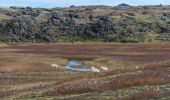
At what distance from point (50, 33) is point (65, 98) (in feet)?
528

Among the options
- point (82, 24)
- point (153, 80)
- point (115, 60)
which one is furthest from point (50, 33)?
point (153, 80)

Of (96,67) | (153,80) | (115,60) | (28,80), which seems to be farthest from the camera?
(115,60)

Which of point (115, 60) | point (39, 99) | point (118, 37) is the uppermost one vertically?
point (39, 99)

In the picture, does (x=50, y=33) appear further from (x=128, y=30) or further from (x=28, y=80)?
(x=28, y=80)

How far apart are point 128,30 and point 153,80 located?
167266 mm

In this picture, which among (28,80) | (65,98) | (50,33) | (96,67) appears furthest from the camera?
(50,33)

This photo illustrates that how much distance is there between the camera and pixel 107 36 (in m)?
185

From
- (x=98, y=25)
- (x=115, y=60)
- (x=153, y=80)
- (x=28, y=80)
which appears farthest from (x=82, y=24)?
(x=153, y=80)

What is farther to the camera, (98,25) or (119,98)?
(98,25)

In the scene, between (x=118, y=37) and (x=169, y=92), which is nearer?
(x=169, y=92)

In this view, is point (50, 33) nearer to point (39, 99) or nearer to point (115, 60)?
point (115, 60)

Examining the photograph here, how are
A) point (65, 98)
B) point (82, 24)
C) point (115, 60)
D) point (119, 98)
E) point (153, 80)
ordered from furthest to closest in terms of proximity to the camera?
point (82, 24), point (115, 60), point (153, 80), point (65, 98), point (119, 98)

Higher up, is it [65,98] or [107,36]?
[65,98]

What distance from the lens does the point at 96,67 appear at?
8069 centimetres
